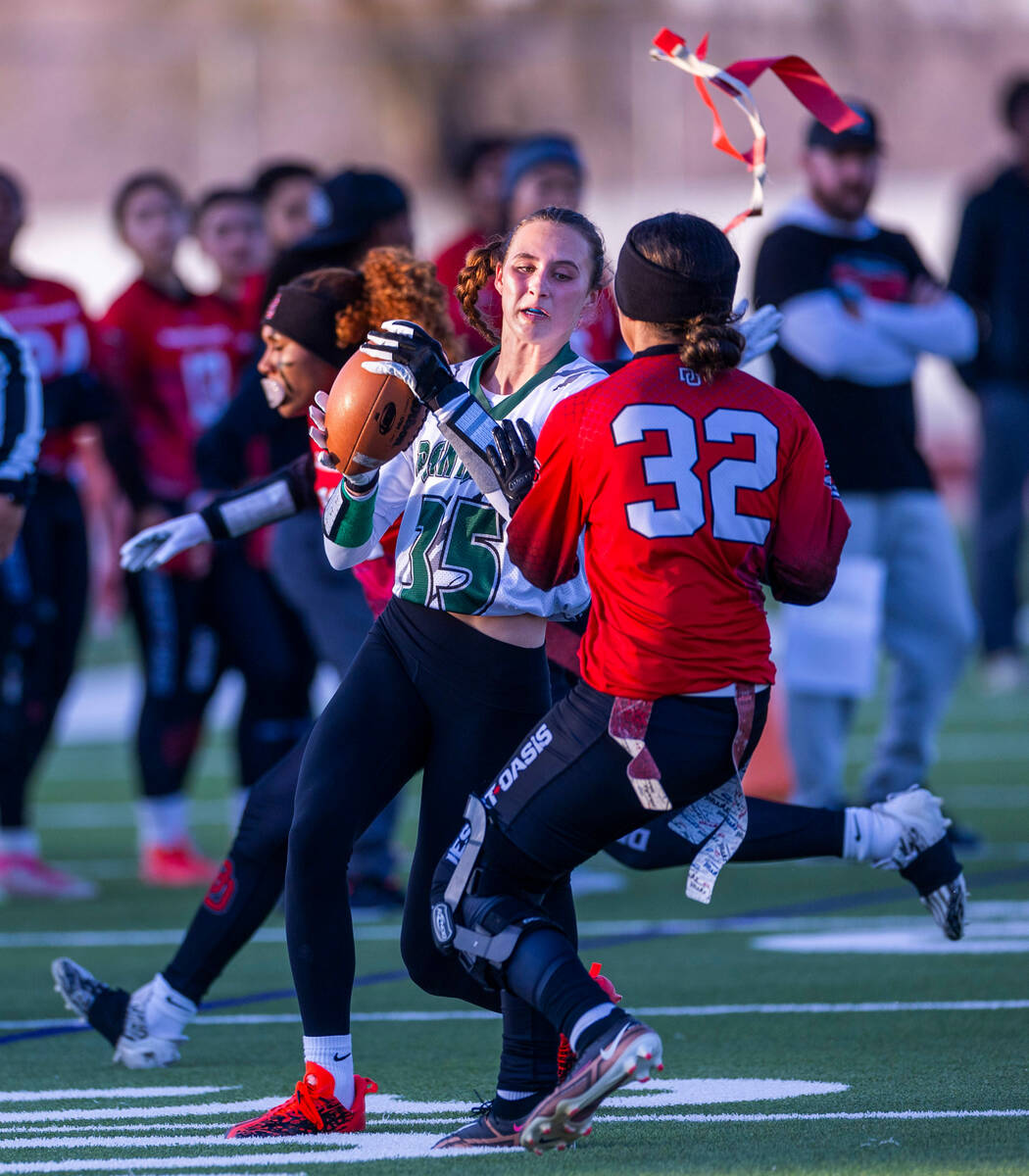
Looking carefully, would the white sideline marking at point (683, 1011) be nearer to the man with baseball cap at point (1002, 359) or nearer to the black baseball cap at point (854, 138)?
the black baseball cap at point (854, 138)

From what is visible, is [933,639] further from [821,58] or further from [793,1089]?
[821,58]

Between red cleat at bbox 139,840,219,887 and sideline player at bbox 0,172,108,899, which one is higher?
sideline player at bbox 0,172,108,899


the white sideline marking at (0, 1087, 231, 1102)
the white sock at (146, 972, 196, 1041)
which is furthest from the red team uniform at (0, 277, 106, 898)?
the white sideline marking at (0, 1087, 231, 1102)

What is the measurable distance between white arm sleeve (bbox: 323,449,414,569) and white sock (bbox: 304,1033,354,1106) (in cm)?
90

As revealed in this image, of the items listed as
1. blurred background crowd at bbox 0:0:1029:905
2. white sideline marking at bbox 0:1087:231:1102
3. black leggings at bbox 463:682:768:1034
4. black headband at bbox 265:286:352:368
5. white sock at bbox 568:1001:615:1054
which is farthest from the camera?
blurred background crowd at bbox 0:0:1029:905

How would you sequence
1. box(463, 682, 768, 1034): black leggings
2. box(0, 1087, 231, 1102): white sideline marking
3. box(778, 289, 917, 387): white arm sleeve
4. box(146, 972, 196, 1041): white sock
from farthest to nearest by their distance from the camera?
1. box(778, 289, 917, 387): white arm sleeve
2. box(146, 972, 196, 1041): white sock
3. box(0, 1087, 231, 1102): white sideline marking
4. box(463, 682, 768, 1034): black leggings

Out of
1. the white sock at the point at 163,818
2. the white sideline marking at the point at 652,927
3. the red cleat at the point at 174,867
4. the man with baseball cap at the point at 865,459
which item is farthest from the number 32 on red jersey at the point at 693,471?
the white sock at the point at 163,818

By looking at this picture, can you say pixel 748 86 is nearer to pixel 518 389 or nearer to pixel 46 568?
pixel 518 389

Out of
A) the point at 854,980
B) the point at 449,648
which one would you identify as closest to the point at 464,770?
the point at 449,648

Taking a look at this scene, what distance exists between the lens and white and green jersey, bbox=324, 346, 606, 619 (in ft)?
13.8

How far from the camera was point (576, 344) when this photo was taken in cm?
676

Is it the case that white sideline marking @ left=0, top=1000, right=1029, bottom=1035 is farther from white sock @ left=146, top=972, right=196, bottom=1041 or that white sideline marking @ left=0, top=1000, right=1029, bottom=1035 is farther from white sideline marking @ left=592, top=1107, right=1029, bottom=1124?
white sideline marking @ left=592, top=1107, right=1029, bottom=1124

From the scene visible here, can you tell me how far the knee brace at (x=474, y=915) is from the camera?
3.90 meters

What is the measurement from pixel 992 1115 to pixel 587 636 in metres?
1.15
